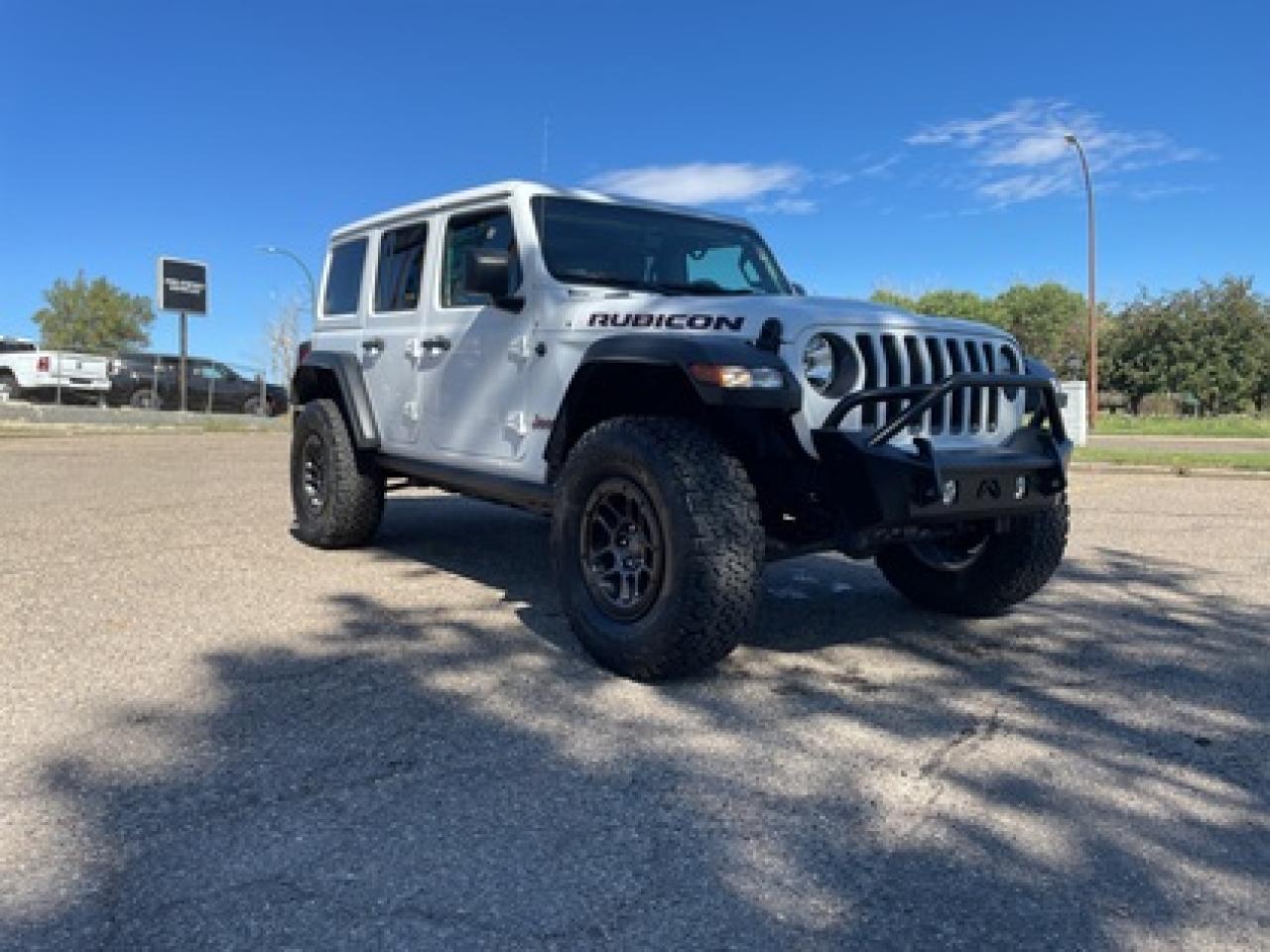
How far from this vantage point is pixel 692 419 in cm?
396

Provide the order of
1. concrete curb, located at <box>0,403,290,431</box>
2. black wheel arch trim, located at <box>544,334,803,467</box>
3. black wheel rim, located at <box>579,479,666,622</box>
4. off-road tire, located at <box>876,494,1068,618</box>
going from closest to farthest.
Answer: black wheel arch trim, located at <box>544,334,803,467</box> < black wheel rim, located at <box>579,479,666,622</box> < off-road tire, located at <box>876,494,1068,618</box> < concrete curb, located at <box>0,403,290,431</box>

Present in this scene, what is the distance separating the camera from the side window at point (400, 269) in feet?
19.0

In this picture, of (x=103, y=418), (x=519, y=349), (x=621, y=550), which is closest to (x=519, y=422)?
(x=519, y=349)

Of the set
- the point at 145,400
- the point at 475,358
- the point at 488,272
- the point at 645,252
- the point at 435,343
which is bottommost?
the point at 475,358

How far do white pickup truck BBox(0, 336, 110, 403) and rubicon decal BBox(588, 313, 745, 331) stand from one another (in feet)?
87.4

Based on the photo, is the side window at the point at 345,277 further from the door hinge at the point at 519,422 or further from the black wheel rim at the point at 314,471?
Result: the door hinge at the point at 519,422

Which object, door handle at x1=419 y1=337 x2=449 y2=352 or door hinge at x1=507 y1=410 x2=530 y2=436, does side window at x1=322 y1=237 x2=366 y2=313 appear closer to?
door handle at x1=419 y1=337 x2=449 y2=352

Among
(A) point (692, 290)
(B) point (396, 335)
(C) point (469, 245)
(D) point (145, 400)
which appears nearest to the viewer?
(A) point (692, 290)

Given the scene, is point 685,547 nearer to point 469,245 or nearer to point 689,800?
point 689,800

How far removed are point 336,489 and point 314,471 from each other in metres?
0.56

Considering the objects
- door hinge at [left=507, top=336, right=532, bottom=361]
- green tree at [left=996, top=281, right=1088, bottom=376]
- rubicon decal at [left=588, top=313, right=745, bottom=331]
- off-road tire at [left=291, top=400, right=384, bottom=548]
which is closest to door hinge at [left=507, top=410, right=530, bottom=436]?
door hinge at [left=507, top=336, right=532, bottom=361]

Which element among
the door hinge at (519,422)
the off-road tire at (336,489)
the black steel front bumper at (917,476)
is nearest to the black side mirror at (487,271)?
the door hinge at (519,422)

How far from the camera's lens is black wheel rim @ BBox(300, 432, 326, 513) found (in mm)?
6536

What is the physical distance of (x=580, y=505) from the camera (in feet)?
13.3
